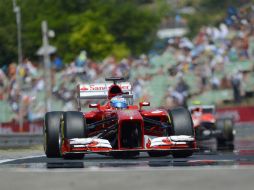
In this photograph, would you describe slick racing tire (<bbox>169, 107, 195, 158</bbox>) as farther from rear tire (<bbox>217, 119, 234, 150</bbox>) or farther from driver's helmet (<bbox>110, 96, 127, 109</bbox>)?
rear tire (<bbox>217, 119, 234, 150</bbox>)

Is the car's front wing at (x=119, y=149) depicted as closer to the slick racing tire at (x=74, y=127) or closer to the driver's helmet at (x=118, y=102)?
the slick racing tire at (x=74, y=127)

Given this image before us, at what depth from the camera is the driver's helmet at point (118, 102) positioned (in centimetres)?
1783

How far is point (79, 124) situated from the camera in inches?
632

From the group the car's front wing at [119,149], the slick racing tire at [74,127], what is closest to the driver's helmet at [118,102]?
the car's front wing at [119,149]

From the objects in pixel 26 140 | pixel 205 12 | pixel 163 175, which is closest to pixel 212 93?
pixel 26 140

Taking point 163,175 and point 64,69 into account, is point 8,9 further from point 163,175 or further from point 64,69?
point 163,175

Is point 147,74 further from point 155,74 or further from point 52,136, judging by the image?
point 52,136

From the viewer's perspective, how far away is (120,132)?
16.3 metres

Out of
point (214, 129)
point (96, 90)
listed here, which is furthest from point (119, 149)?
point (214, 129)

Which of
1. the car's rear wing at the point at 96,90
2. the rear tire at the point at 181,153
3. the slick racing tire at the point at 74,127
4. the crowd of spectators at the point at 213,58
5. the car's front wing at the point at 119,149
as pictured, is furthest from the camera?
the crowd of spectators at the point at 213,58

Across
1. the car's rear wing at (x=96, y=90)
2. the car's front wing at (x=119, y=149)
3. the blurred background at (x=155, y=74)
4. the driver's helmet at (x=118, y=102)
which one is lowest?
the car's front wing at (x=119, y=149)

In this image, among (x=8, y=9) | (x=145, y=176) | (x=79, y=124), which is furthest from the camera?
(x=8, y=9)

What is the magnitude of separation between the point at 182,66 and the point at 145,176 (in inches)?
1330

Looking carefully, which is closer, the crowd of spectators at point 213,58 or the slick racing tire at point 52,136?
the slick racing tire at point 52,136
